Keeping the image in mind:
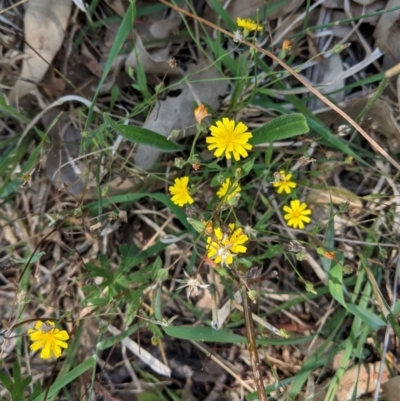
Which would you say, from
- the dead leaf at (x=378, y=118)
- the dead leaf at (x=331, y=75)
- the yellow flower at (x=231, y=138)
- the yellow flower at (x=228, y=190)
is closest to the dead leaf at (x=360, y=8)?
the dead leaf at (x=331, y=75)

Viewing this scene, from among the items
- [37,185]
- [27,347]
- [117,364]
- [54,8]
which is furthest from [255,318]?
[54,8]

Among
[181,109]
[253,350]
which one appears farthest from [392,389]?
[181,109]

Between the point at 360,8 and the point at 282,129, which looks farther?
the point at 360,8

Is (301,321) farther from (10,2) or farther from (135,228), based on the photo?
(10,2)

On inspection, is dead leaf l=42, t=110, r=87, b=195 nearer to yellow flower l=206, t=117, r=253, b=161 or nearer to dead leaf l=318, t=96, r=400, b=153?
yellow flower l=206, t=117, r=253, b=161

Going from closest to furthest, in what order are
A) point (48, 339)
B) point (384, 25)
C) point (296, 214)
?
point (48, 339), point (296, 214), point (384, 25)

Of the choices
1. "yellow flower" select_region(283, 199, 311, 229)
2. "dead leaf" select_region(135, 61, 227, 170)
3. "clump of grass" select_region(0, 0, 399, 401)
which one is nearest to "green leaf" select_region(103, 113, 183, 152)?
"clump of grass" select_region(0, 0, 399, 401)

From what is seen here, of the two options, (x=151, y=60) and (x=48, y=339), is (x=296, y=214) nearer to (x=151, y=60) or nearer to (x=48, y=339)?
(x=151, y=60)
